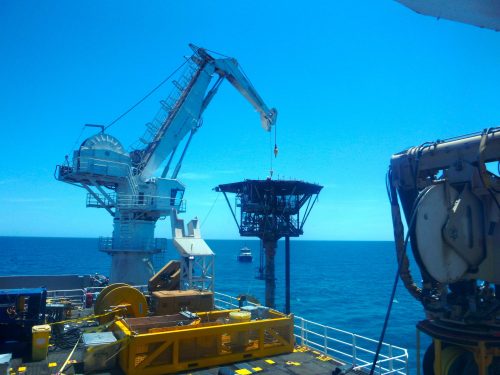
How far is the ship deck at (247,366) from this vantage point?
12.1m

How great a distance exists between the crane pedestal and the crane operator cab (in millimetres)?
23134

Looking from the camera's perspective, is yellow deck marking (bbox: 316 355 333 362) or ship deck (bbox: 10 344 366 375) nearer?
ship deck (bbox: 10 344 366 375)

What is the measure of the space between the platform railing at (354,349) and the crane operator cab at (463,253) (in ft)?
9.02

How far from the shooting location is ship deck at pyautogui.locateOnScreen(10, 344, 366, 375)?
478 inches

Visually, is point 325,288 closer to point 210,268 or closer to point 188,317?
point 210,268

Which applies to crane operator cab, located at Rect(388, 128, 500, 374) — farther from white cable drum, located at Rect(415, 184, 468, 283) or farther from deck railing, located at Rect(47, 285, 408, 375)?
deck railing, located at Rect(47, 285, 408, 375)

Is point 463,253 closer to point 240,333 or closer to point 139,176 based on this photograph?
point 240,333

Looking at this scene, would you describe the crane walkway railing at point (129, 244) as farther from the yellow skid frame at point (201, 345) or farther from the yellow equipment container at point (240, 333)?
the yellow equipment container at point (240, 333)

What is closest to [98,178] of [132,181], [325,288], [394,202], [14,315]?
[132,181]

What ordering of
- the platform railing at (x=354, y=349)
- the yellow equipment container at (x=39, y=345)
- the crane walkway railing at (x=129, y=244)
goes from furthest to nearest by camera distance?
1. the crane walkway railing at (x=129, y=244)
2. the yellow equipment container at (x=39, y=345)
3. the platform railing at (x=354, y=349)

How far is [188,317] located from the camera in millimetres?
Answer: 14578

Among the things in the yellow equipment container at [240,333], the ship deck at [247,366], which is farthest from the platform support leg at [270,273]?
the yellow equipment container at [240,333]

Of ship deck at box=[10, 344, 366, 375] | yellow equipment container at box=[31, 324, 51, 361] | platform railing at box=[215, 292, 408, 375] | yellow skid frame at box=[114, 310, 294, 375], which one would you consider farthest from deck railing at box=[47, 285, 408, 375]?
yellow equipment container at box=[31, 324, 51, 361]

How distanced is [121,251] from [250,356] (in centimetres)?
2152
